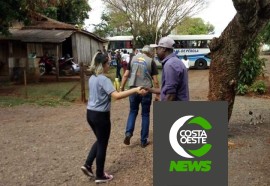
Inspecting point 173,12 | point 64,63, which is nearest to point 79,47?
point 64,63

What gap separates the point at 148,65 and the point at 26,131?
3.26 metres

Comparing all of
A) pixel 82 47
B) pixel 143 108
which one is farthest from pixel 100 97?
pixel 82 47

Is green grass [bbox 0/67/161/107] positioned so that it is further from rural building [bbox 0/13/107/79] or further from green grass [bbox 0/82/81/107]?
rural building [bbox 0/13/107/79]

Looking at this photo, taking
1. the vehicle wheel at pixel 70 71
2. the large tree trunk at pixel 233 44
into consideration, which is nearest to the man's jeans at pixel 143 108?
the large tree trunk at pixel 233 44

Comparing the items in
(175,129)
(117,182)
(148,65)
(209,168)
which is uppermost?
(148,65)

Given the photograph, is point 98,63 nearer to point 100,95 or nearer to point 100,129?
point 100,95

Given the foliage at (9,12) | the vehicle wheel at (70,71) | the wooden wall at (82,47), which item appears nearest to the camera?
the foliage at (9,12)

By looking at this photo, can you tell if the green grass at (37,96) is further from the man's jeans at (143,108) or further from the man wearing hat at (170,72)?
the man wearing hat at (170,72)

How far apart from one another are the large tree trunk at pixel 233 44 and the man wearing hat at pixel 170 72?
7.09ft

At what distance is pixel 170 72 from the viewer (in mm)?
4680

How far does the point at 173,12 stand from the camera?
1448 inches

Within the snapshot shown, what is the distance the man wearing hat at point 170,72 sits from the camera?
4.70 meters

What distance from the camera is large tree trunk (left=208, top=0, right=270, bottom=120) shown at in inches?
256

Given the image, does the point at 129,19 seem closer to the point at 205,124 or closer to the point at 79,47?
the point at 79,47
